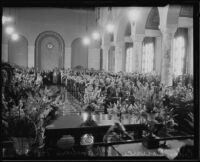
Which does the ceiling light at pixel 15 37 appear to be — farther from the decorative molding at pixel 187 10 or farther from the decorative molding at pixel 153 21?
the decorative molding at pixel 153 21

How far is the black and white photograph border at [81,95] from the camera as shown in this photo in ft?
17.1

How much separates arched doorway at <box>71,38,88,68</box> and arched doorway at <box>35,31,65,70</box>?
0.27 metres

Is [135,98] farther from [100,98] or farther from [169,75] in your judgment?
[169,75]

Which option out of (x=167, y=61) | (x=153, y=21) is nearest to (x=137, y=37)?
(x=153, y=21)

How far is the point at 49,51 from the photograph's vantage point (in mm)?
6613

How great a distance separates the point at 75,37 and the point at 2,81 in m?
1.97

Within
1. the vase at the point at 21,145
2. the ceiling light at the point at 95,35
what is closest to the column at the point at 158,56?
the ceiling light at the point at 95,35

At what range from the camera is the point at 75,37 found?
640cm

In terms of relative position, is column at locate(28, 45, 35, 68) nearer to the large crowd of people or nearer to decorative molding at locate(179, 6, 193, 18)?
the large crowd of people

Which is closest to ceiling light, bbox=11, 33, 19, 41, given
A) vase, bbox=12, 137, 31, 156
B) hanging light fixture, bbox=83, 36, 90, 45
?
hanging light fixture, bbox=83, 36, 90, 45

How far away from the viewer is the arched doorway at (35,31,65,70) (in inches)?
248

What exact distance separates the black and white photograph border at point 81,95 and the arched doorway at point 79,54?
0.02 meters

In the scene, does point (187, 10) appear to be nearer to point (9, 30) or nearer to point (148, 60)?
point (148, 60)

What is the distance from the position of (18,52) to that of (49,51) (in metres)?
0.74
